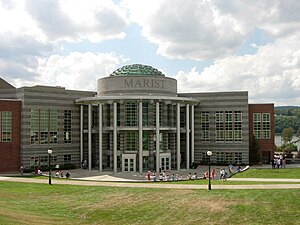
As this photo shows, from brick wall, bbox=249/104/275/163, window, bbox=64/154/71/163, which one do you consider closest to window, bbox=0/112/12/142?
window, bbox=64/154/71/163

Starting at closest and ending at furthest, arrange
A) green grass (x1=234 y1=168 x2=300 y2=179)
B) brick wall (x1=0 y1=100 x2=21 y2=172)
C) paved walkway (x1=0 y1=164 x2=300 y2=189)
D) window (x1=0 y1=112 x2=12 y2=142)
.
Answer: paved walkway (x1=0 y1=164 x2=300 y2=189)
green grass (x1=234 y1=168 x2=300 y2=179)
brick wall (x1=0 y1=100 x2=21 y2=172)
window (x1=0 y1=112 x2=12 y2=142)

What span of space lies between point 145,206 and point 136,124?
30219 mm

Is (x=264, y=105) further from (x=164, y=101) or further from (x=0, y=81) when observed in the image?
(x=0, y=81)

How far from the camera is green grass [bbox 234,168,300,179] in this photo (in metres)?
51.0

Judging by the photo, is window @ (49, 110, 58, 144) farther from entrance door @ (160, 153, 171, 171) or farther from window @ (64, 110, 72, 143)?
entrance door @ (160, 153, 171, 171)

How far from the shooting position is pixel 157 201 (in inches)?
1371

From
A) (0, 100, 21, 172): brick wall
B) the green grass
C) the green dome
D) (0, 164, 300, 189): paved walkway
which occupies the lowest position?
(0, 164, 300, 189): paved walkway

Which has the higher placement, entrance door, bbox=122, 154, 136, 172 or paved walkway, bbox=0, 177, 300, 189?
entrance door, bbox=122, 154, 136, 172

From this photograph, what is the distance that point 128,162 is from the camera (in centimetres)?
6147

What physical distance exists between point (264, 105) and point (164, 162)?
853 inches

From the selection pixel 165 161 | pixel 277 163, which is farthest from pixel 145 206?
pixel 277 163

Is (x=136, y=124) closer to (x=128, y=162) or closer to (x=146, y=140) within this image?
(x=146, y=140)

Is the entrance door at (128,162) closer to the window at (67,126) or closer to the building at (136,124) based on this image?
the building at (136,124)

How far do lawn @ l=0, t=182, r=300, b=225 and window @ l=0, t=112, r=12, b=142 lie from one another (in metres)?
19.8
